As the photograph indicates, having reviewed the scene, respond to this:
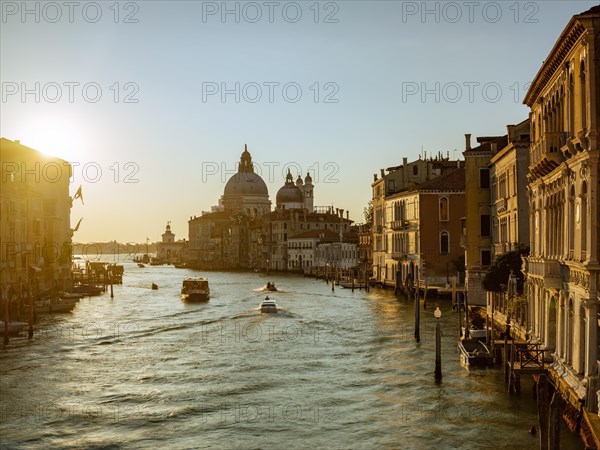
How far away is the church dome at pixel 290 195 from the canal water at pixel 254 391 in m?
99.8

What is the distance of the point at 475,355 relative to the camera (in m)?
23.0

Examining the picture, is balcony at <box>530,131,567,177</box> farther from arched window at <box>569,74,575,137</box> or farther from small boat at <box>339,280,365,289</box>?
small boat at <box>339,280,365,289</box>

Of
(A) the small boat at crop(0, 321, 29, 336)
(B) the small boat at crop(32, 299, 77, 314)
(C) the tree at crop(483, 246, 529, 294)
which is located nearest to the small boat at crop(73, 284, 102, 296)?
(B) the small boat at crop(32, 299, 77, 314)

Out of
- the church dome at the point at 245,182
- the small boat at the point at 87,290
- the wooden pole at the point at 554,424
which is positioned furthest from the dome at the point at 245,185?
the wooden pole at the point at 554,424

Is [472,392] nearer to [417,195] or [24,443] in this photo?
[24,443]

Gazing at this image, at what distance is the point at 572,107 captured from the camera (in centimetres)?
1644

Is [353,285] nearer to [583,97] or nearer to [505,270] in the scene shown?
[505,270]

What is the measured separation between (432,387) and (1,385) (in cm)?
1125

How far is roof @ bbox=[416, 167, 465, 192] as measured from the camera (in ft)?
165

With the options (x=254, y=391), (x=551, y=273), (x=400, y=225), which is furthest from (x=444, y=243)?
(x=551, y=273)

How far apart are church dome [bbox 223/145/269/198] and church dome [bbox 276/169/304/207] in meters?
19.9

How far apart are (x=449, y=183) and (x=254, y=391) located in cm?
3197

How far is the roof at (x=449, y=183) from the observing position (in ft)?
165

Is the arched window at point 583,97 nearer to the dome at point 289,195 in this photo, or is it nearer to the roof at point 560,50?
the roof at point 560,50
